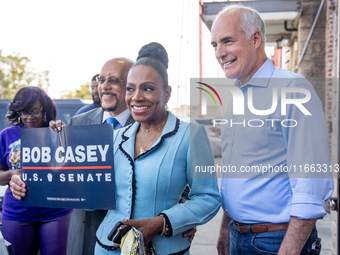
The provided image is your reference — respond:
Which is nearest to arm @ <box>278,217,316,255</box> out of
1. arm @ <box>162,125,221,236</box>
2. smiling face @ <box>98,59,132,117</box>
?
arm @ <box>162,125,221,236</box>

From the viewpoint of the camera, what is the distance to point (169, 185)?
1.70m

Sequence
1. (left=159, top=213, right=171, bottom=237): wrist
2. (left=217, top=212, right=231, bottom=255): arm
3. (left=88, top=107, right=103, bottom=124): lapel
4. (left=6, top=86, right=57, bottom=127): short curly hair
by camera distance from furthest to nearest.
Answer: (left=6, top=86, right=57, bottom=127): short curly hair, (left=88, top=107, right=103, bottom=124): lapel, (left=217, top=212, right=231, bottom=255): arm, (left=159, top=213, right=171, bottom=237): wrist

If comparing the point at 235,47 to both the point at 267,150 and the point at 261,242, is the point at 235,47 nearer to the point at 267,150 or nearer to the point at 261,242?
the point at 267,150

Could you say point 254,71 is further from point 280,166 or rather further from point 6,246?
point 6,246

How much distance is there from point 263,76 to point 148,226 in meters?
1.01

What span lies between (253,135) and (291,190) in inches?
13.3

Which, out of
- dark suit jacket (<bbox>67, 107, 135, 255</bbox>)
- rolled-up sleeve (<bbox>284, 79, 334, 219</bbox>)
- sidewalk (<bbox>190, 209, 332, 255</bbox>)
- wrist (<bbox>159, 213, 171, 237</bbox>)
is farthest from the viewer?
sidewalk (<bbox>190, 209, 332, 255</bbox>)

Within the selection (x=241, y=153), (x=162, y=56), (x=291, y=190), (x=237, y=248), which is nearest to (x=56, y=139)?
(x=162, y=56)

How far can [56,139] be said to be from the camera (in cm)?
202

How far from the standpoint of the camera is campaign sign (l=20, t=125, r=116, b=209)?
1.85 meters

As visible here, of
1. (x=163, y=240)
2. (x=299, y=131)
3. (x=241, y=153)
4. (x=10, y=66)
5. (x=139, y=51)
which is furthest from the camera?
(x=10, y=66)

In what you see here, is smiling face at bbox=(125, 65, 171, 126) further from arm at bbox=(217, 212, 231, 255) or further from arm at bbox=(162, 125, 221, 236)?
arm at bbox=(217, 212, 231, 255)

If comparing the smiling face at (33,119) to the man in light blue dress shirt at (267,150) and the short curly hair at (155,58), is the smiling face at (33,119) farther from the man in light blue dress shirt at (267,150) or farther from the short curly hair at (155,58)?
the man in light blue dress shirt at (267,150)

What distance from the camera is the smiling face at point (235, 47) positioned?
6.03ft
